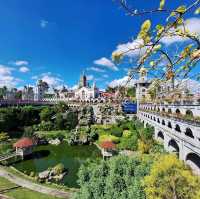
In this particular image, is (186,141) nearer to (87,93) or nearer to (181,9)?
(181,9)

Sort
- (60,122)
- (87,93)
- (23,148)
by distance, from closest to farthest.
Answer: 1. (23,148)
2. (60,122)
3. (87,93)

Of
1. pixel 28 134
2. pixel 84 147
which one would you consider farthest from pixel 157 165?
pixel 28 134

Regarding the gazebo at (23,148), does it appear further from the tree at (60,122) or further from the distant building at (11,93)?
the distant building at (11,93)

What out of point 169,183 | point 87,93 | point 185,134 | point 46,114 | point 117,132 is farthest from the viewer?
point 87,93

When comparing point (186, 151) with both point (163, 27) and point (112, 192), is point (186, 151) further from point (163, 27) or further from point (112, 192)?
point (163, 27)

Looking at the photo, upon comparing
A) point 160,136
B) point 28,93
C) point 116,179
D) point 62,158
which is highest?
point 28,93

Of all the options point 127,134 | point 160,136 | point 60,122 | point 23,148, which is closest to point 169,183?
point 160,136

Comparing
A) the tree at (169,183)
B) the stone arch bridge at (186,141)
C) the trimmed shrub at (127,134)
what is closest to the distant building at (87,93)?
the trimmed shrub at (127,134)
